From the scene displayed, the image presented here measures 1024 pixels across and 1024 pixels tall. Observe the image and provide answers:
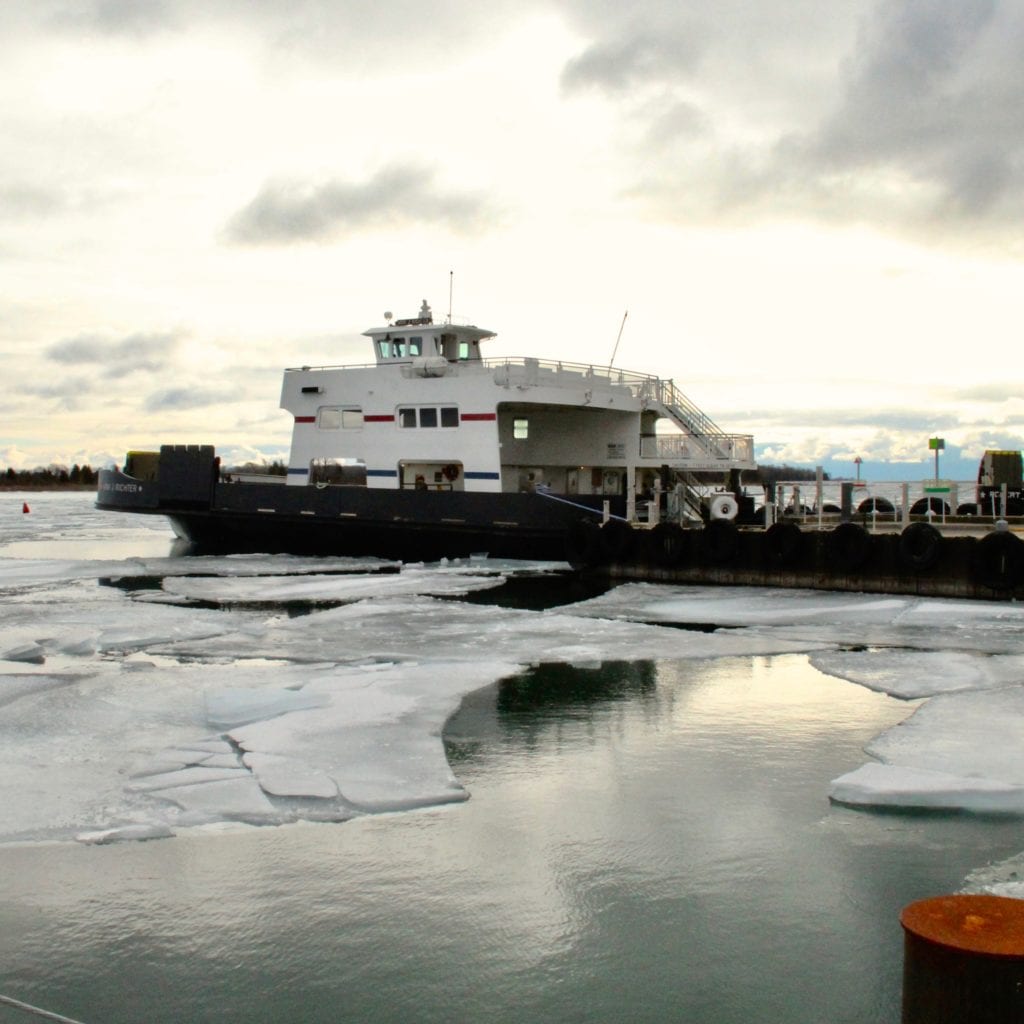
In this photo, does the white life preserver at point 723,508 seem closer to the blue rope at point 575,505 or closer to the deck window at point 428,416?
the blue rope at point 575,505

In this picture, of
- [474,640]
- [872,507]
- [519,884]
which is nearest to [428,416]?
[872,507]

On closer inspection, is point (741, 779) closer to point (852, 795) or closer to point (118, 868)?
point (852, 795)

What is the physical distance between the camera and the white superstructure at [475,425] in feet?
65.9

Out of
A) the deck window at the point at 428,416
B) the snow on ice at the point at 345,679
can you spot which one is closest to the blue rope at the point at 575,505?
the deck window at the point at 428,416

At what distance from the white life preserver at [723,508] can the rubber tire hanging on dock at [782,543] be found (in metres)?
2.39

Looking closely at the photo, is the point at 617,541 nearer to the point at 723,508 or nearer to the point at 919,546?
the point at 723,508

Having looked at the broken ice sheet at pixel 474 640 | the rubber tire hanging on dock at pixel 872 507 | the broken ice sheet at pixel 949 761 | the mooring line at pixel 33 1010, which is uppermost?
the rubber tire hanging on dock at pixel 872 507

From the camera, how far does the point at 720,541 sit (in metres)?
17.7

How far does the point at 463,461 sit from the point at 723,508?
189 inches

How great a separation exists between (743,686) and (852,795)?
11.6 ft

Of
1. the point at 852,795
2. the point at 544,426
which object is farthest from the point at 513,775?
the point at 544,426

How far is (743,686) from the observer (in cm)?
964

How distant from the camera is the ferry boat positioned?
778 inches

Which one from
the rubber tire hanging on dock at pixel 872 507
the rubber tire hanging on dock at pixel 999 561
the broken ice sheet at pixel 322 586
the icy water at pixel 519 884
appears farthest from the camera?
the rubber tire hanging on dock at pixel 872 507
